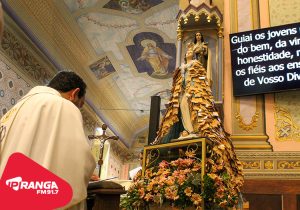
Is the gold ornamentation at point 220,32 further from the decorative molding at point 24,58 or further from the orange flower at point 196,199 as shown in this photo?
the decorative molding at point 24,58

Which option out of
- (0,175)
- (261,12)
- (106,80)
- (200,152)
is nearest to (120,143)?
(106,80)

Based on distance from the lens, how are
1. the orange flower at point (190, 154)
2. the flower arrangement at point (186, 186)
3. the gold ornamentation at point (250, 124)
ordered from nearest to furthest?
1. the flower arrangement at point (186, 186)
2. the orange flower at point (190, 154)
3. the gold ornamentation at point (250, 124)

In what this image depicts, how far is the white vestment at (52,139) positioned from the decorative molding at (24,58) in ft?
21.5

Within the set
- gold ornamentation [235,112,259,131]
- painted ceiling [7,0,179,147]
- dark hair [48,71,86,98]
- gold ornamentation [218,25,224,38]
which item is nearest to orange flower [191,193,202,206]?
dark hair [48,71,86,98]

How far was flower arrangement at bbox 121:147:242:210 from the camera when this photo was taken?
335 centimetres

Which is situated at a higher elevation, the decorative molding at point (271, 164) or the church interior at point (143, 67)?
the church interior at point (143, 67)

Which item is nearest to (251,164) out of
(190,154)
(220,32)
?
(190,154)

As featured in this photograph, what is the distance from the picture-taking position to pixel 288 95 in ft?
18.6

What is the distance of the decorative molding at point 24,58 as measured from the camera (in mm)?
8320

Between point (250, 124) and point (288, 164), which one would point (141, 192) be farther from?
point (250, 124)

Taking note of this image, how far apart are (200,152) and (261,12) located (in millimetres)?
3425

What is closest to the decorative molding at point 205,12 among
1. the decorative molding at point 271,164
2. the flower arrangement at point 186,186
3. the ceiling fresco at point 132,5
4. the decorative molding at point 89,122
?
the decorative molding at point 271,164

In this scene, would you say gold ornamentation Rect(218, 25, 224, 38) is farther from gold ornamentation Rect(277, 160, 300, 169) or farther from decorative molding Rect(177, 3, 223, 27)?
gold ornamentation Rect(277, 160, 300, 169)

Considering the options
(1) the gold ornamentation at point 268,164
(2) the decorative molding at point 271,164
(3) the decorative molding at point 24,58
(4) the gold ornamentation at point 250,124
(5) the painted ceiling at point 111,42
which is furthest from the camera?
(5) the painted ceiling at point 111,42
